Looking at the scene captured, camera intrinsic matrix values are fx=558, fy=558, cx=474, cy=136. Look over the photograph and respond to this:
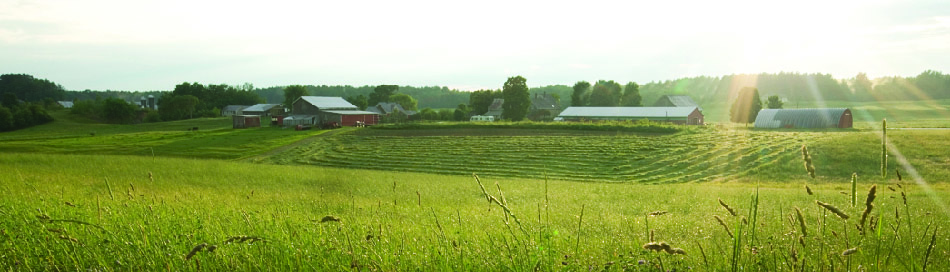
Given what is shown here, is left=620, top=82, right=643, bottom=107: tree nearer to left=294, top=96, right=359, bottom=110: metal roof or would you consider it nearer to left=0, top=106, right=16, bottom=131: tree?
left=294, top=96, right=359, bottom=110: metal roof

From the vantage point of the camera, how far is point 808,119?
77188mm

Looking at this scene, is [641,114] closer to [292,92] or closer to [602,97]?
[602,97]

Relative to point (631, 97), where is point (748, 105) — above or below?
below

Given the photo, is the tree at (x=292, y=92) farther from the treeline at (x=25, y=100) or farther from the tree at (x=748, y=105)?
the tree at (x=748, y=105)

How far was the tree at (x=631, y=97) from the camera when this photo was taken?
12862cm

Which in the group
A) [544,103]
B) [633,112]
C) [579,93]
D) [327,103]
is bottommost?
[633,112]

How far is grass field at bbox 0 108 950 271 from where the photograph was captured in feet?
18.0

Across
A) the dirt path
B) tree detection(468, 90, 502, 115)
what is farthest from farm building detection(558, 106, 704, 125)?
the dirt path

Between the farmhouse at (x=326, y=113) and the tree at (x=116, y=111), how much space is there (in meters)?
38.2

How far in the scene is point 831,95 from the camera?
16238cm

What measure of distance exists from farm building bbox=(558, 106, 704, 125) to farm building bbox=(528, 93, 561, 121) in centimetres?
1732

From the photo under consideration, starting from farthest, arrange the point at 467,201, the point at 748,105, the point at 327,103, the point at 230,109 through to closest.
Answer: the point at 230,109, the point at 327,103, the point at 748,105, the point at 467,201

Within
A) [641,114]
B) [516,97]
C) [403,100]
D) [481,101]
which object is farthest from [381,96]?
[641,114]

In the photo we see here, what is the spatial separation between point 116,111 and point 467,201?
370ft
